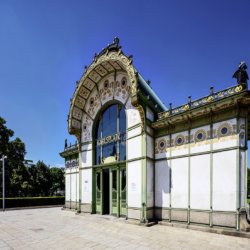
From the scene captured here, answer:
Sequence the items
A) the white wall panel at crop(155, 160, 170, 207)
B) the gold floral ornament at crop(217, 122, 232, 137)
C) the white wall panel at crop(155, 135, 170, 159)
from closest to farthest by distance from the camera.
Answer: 1. the gold floral ornament at crop(217, 122, 232, 137)
2. the white wall panel at crop(155, 160, 170, 207)
3. the white wall panel at crop(155, 135, 170, 159)

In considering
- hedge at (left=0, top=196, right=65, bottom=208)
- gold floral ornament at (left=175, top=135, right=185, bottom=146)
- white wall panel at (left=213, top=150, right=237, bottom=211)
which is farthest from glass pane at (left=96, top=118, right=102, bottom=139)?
hedge at (left=0, top=196, right=65, bottom=208)

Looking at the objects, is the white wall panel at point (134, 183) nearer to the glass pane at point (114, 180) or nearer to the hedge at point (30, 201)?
the glass pane at point (114, 180)

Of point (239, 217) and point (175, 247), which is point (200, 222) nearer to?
point (239, 217)

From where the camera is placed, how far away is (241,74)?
9.99 metres

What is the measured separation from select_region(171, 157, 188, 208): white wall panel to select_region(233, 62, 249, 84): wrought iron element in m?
4.49

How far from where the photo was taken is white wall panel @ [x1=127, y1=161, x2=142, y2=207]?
42.4 feet

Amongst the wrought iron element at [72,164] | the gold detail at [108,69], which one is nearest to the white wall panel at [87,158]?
the gold detail at [108,69]

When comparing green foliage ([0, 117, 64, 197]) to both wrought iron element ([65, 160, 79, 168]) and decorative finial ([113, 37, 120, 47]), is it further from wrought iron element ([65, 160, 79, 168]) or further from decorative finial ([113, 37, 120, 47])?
decorative finial ([113, 37, 120, 47])

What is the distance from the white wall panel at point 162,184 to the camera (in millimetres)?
12484

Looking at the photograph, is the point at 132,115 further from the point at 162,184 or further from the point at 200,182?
the point at 200,182

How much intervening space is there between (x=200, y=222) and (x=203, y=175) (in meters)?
2.18

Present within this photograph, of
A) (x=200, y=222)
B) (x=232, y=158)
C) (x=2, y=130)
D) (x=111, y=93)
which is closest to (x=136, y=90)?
(x=111, y=93)

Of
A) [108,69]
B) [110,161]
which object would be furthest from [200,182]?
[108,69]

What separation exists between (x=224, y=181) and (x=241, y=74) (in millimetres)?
4722
